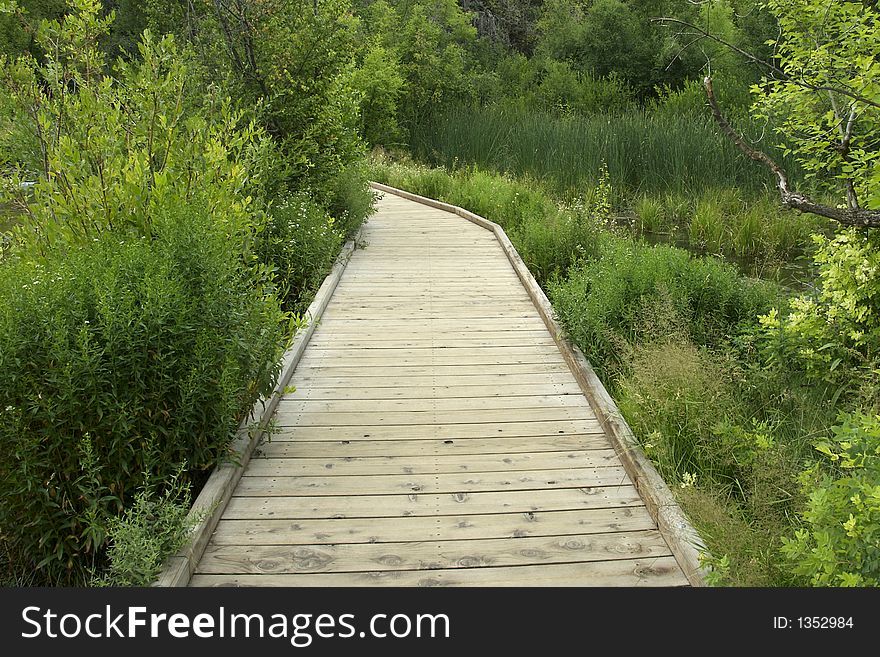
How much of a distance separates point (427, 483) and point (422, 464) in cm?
20

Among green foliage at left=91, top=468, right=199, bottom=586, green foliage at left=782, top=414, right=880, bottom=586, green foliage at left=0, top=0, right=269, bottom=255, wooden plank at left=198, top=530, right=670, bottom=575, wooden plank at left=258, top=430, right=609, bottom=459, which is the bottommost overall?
wooden plank at left=258, top=430, right=609, bottom=459

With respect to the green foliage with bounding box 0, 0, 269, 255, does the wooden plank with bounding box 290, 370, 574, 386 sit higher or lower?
lower

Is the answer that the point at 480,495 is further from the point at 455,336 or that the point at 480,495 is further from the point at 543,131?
the point at 543,131

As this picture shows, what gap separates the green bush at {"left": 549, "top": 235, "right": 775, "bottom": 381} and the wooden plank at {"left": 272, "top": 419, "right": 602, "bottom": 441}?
904 mm

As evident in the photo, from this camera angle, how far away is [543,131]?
14.3 metres

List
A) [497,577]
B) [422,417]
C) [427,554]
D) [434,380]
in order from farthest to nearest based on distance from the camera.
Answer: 1. [434,380]
2. [422,417]
3. [427,554]
4. [497,577]

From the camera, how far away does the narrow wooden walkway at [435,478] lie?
121 inches

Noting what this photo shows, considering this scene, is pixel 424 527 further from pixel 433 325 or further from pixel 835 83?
pixel 835 83

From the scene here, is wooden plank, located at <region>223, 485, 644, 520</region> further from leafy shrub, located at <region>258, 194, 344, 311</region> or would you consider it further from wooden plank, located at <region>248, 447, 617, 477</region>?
leafy shrub, located at <region>258, 194, 344, 311</region>

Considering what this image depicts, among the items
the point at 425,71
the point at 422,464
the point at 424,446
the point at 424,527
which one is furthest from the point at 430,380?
the point at 425,71

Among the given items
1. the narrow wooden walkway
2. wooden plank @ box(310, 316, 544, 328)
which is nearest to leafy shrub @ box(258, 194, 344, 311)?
wooden plank @ box(310, 316, 544, 328)

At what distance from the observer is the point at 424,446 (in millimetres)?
4125

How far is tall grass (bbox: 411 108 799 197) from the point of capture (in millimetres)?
12133

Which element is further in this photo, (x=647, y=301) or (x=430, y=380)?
(x=647, y=301)
